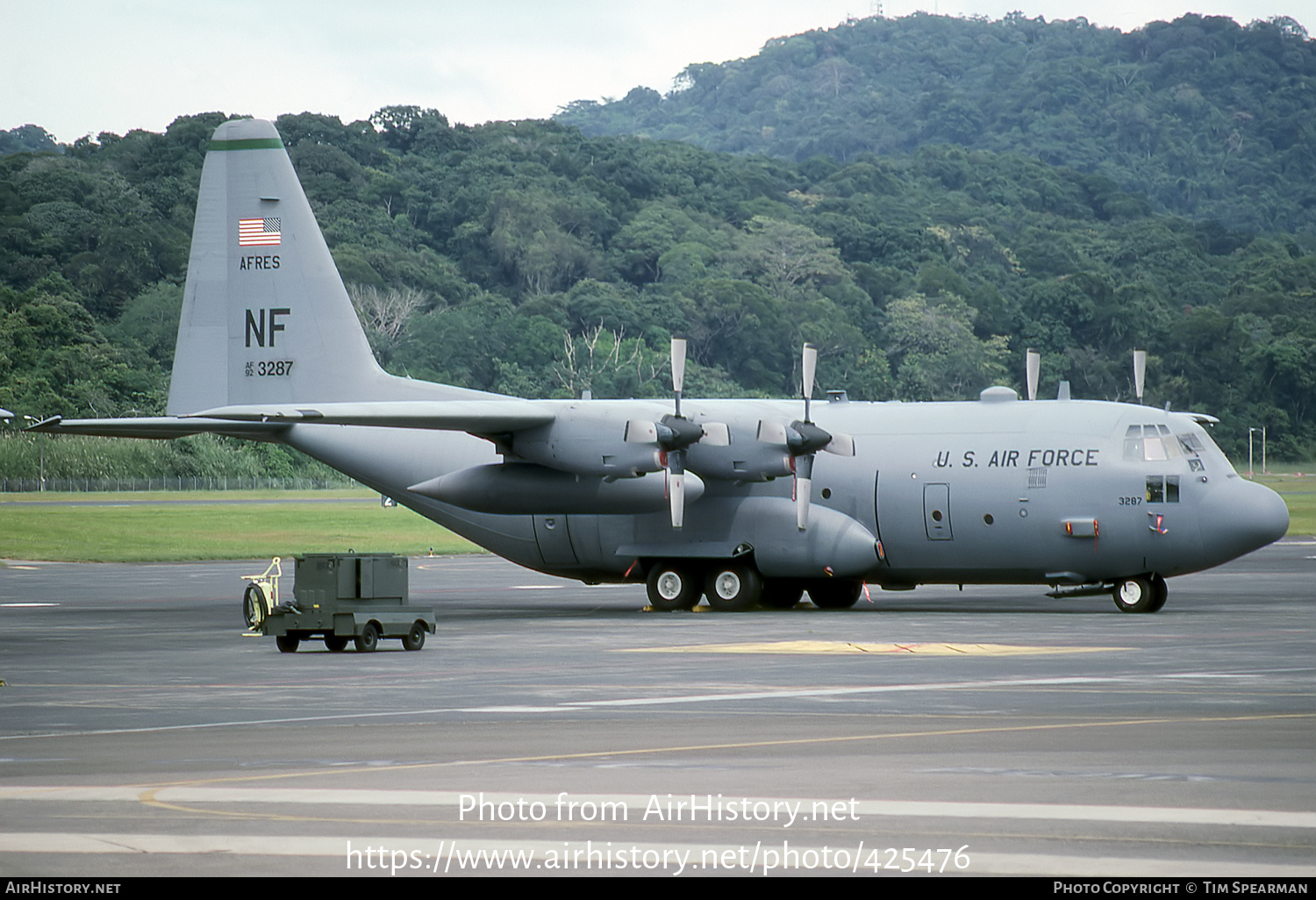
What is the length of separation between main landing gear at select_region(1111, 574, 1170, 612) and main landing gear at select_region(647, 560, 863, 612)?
4672 mm

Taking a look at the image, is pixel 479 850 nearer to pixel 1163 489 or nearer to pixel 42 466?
pixel 1163 489

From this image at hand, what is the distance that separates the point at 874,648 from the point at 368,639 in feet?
22.2

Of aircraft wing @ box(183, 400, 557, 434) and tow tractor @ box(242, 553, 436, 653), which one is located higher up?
aircraft wing @ box(183, 400, 557, 434)

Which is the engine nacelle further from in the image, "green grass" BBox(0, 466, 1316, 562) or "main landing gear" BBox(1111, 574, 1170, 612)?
"green grass" BBox(0, 466, 1316, 562)

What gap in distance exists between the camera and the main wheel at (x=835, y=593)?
29984mm

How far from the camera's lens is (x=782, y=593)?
30328 mm

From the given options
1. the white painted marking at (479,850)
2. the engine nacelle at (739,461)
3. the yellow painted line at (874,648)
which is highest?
the engine nacelle at (739,461)

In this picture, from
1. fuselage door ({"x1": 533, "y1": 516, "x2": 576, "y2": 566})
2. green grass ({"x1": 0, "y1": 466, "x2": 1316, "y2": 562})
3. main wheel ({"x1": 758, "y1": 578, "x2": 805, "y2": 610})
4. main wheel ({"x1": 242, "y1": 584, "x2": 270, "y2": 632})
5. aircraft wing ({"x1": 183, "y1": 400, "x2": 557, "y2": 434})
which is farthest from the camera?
green grass ({"x1": 0, "y1": 466, "x2": 1316, "y2": 562})

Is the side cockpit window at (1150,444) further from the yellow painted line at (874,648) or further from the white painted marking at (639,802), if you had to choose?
the white painted marking at (639,802)

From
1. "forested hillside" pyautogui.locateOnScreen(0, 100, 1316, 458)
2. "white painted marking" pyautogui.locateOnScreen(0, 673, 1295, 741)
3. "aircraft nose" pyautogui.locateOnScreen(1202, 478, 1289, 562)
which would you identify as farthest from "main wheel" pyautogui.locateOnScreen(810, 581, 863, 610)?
"forested hillside" pyautogui.locateOnScreen(0, 100, 1316, 458)

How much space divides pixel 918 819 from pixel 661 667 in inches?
392

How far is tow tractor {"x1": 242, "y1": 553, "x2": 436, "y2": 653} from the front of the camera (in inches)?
851

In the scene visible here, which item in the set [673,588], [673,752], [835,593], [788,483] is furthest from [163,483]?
[673,752]

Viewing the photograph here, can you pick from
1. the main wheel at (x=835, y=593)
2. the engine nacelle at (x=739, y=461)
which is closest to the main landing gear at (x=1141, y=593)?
the main wheel at (x=835, y=593)
